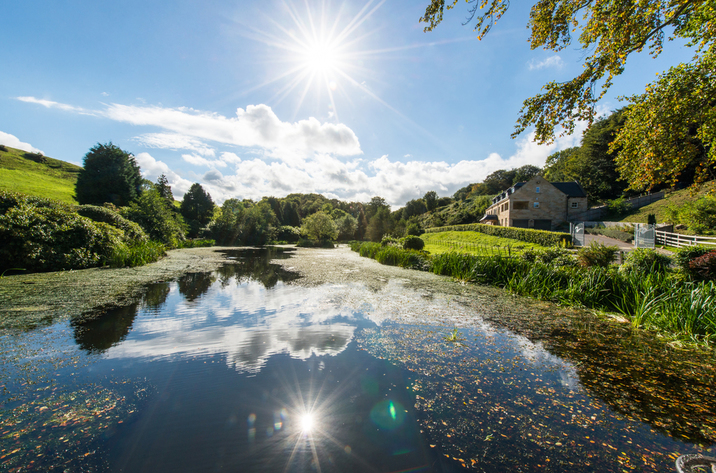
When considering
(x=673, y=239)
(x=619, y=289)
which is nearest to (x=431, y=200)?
(x=673, y=239)

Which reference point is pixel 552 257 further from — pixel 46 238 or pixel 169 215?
pixel 169 215

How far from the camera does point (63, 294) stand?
195 inches

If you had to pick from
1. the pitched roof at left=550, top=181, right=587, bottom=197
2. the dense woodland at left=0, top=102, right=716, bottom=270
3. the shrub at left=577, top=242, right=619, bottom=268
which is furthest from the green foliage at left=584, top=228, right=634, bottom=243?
the shrub at left=577, top=242, right=619, bottom=268

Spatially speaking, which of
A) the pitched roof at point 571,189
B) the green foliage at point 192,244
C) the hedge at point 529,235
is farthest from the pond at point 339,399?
the pitched roof at point 571,189

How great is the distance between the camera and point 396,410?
198 centimetres

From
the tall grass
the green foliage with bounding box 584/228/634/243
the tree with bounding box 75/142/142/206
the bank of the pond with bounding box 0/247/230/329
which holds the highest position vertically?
the tree with bounding box 75/142/142/206

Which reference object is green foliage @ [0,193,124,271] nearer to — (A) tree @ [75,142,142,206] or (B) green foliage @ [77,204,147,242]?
(B) green foliage @ [77,204,147,242]

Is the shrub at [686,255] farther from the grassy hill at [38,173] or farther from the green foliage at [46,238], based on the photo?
the grassy hill at [38,173]

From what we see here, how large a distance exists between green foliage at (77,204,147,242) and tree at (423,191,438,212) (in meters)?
56.0

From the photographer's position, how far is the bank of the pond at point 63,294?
150 inches

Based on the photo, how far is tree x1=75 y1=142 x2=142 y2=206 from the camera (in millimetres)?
23812

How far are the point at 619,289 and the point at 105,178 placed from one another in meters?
34.2

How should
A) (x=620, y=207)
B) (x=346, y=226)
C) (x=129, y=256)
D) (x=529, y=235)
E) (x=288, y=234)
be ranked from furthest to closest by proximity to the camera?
(x=346, y=226)
(x=288, y=234)
(x=620, y=207)
(x=529, y=235)
(x=129, y=256)

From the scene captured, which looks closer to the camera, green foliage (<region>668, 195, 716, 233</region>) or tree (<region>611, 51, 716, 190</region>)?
tree (<region>611, 51, 716, 190</region>)
